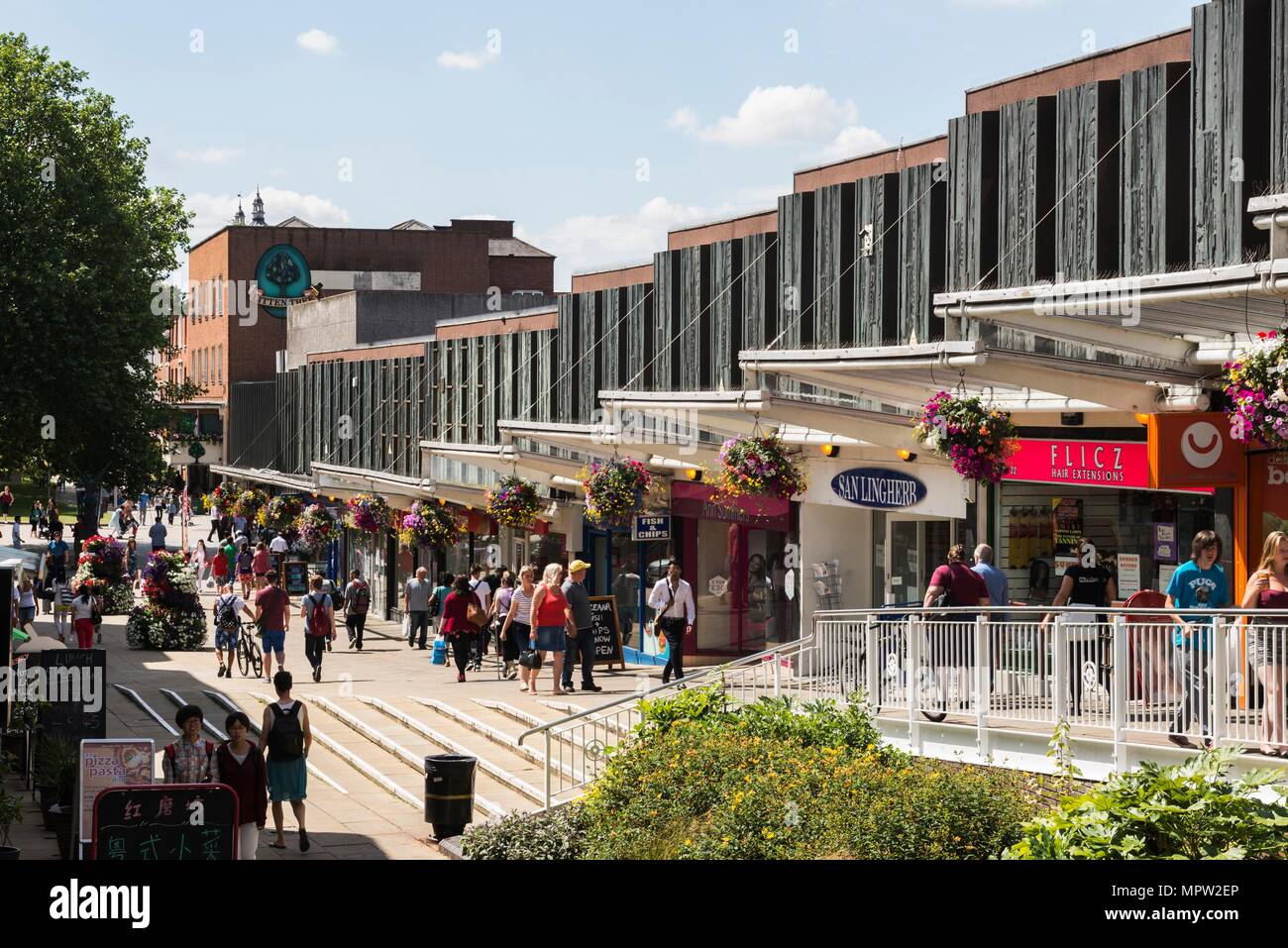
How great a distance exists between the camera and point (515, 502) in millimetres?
28453

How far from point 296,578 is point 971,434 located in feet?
99.5

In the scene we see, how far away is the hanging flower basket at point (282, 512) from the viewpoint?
4844 cm

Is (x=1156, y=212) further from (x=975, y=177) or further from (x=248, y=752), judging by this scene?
(x=248, y=752)

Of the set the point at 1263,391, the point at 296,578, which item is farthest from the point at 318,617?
the point at 296,578

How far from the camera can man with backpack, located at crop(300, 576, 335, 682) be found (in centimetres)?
2413

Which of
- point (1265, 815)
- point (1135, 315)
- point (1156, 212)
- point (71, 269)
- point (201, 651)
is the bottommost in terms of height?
point (201, 651)

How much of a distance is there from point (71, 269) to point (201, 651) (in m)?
17.5

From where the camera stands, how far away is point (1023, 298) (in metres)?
12.6

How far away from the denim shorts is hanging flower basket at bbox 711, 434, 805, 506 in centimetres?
327

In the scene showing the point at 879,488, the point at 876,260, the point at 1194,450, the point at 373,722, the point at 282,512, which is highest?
the point at 876,260

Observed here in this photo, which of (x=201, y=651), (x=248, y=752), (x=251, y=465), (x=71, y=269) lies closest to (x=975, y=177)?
(x=248, y=752)

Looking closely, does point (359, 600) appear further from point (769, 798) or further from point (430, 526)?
point (769, 798)

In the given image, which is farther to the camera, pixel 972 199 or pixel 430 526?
pixel 430 526

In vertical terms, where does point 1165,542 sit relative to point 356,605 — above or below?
above
